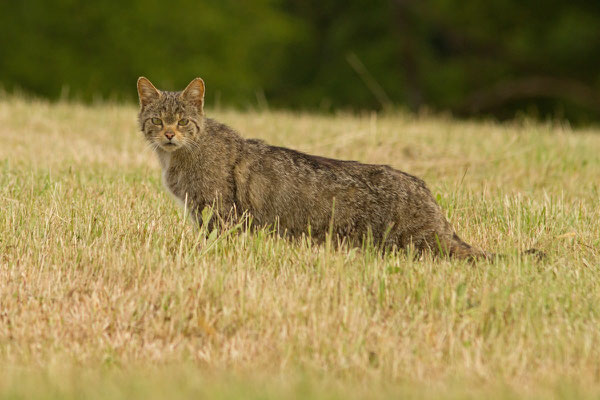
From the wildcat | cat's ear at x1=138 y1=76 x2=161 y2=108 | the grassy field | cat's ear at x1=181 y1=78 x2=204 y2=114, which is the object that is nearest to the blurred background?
cat's ear at x1=138 y1=76 x2=161 y2=108

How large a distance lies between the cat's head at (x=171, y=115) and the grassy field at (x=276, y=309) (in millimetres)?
698

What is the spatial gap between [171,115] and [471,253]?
2.67 meters

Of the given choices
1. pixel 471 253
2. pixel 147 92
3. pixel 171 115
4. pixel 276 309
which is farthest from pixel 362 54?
pixel 276 309

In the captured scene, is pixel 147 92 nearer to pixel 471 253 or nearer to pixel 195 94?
pixel 195 94

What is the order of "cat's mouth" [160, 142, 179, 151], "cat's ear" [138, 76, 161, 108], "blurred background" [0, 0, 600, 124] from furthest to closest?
"blurred background" [0, 0, 600, 124] → "cat's ear" [138, 76, 161, 108] → "cat's mouth" [160, 142, 179, 151]

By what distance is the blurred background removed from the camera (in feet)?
76.1

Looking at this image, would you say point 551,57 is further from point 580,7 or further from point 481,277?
point 481,277

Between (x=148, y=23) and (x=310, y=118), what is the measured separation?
11881 mm

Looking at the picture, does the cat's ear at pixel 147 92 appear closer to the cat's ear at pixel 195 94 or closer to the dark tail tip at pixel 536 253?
the cat's ear at pixel 195 94

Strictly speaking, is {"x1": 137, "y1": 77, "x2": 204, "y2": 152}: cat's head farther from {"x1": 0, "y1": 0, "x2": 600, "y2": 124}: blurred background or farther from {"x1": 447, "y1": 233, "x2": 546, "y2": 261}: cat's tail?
{"x1": 0, "y1": 0, "x2": 600, "y2": 124}: blurred background

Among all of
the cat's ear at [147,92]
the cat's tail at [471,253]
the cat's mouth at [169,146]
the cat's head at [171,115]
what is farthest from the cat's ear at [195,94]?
the cat's tail at [471,253]

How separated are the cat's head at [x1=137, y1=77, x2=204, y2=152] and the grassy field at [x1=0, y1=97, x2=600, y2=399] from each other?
2.29 ft

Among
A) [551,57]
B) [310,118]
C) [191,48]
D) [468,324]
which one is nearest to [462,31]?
[551,57]

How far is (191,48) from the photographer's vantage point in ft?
86.0
